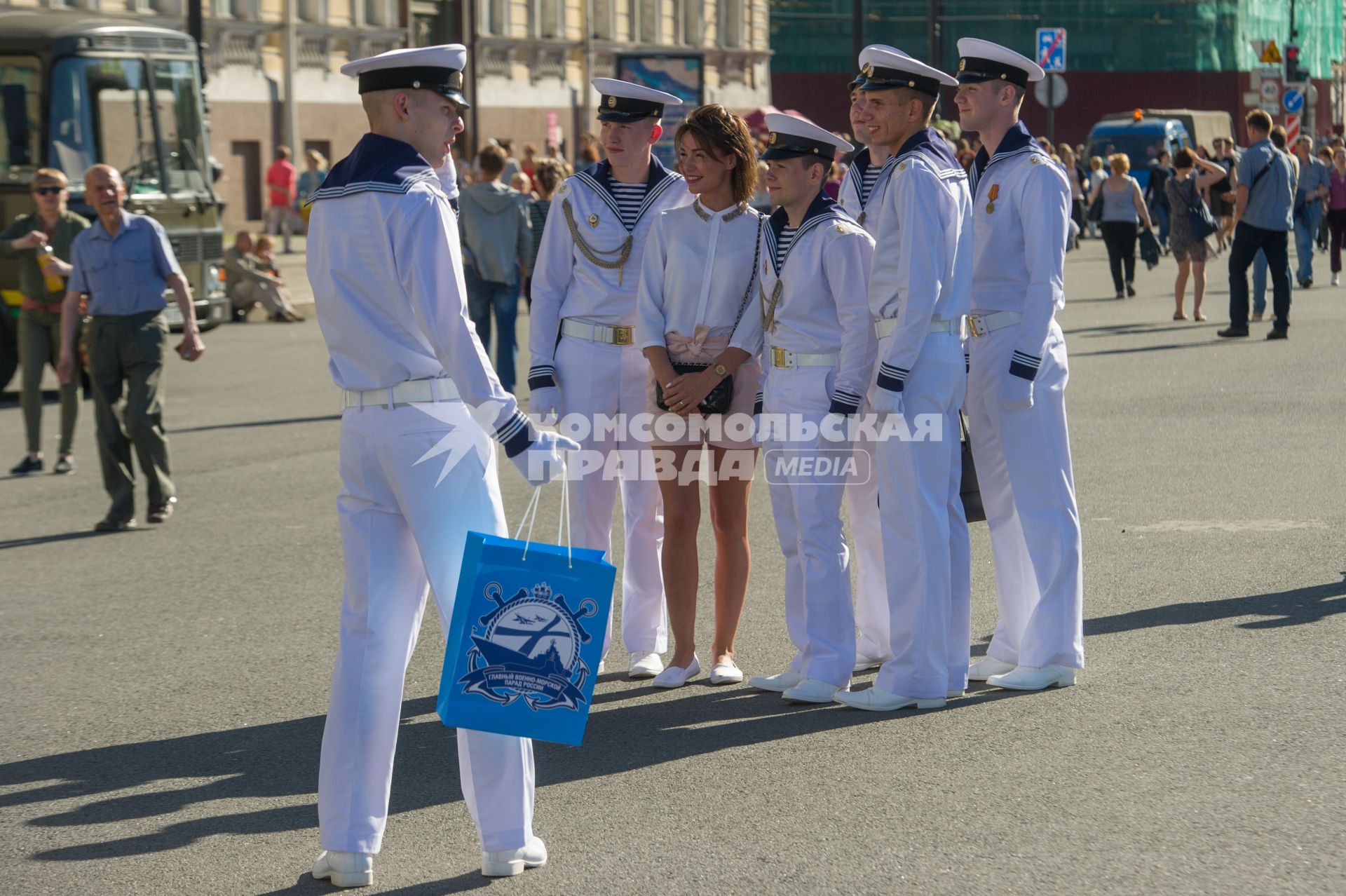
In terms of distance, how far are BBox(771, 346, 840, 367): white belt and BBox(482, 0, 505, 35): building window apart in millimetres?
42528

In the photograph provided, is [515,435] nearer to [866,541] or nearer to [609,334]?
[609,334]

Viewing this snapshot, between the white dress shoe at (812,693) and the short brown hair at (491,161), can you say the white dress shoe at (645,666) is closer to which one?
the white dress shoe at (812,693)

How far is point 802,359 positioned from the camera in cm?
627

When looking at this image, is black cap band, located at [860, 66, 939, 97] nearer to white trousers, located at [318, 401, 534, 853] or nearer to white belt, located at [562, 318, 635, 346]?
white belt, located at [562, 318, 635, 346]

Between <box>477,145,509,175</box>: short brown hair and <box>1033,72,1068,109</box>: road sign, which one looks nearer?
<box>477,145,509,175</box>: short brown hair

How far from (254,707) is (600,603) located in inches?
90.8

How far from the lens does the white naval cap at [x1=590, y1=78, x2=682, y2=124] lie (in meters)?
6.70

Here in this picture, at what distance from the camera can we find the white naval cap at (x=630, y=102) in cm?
670

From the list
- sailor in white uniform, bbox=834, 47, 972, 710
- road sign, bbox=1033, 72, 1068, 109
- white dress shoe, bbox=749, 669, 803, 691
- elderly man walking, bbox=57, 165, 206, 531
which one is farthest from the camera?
road sign, bbox=1033, 72, 1068, 109

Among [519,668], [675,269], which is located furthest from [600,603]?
[675,269]

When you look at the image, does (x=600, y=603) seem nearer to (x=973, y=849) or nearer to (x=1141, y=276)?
(x=973, y=849)

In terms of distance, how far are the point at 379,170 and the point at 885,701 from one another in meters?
2.72

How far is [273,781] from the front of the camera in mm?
5703

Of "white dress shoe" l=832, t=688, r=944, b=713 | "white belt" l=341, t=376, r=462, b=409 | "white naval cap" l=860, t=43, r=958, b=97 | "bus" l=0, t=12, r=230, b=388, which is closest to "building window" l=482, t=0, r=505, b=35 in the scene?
"bus" l=0, t=12, r=230, b=388
